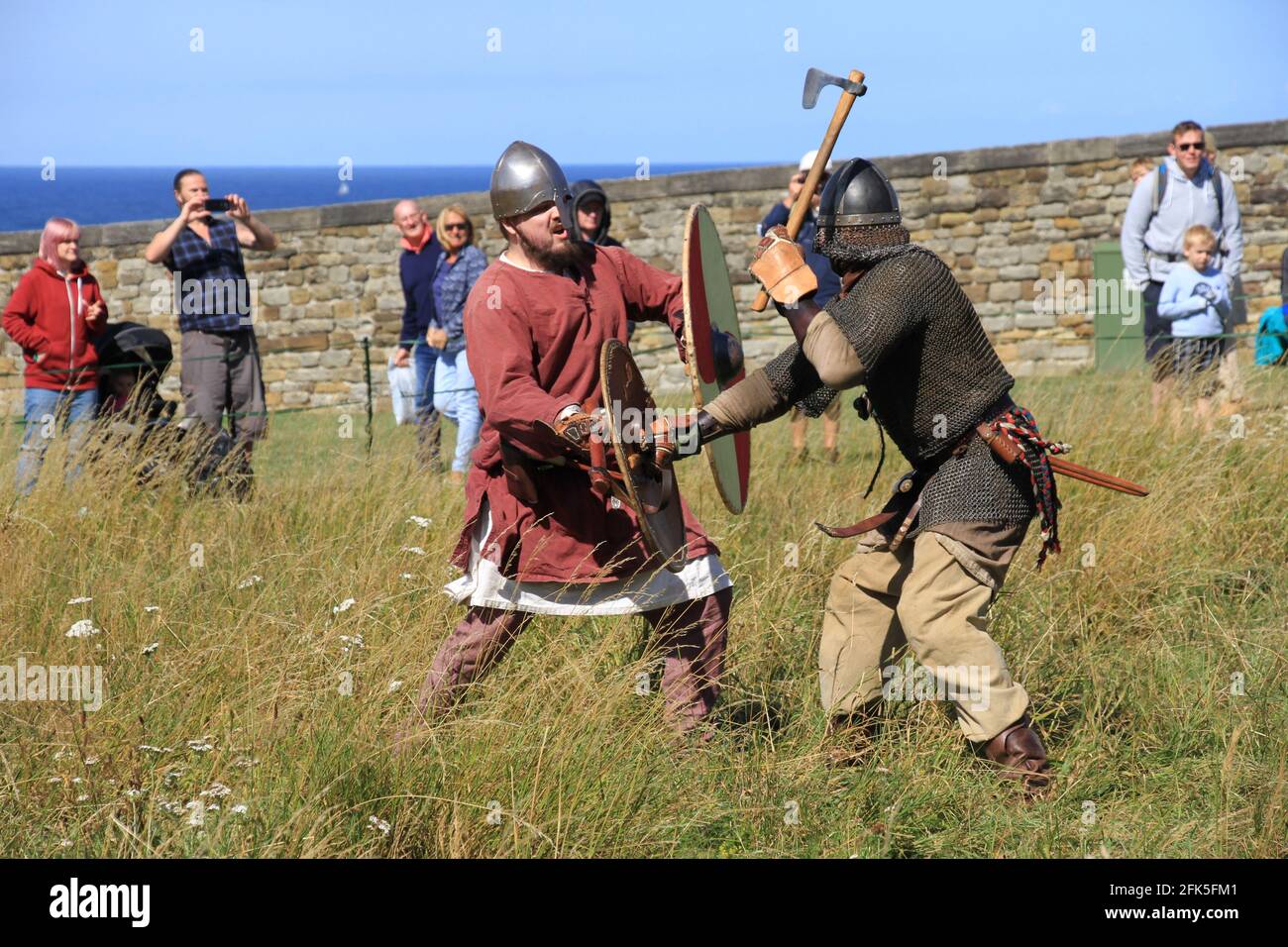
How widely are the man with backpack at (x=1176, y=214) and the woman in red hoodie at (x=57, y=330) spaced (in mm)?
5487

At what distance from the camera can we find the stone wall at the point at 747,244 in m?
13.3

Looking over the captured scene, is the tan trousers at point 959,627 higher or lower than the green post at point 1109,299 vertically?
lower

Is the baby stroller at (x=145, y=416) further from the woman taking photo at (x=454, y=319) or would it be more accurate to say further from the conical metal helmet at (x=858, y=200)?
the conical metal helmet at (x=858, y=200)

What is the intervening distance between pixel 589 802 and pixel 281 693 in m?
0.77

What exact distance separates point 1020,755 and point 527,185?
1.88 meters

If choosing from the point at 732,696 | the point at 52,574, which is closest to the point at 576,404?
the point at 732,696

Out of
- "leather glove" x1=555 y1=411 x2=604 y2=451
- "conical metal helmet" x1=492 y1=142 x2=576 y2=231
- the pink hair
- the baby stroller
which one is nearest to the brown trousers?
"leather glove" x1=555 y1=411 x2=604 y2=451

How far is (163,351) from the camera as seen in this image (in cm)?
720

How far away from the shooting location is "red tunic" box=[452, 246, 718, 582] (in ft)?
11.9

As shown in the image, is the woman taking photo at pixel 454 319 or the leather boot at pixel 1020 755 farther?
the woman taking photo at pixel 454 319

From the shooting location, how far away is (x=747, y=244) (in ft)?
45.0

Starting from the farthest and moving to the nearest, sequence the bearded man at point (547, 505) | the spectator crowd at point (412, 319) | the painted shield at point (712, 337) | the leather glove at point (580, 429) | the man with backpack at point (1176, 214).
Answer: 1. the man with backpack at point (1176, 214)
2. the spectator crowd at point (412, 319)
3. the bearded man at point (547, 505)
4. the painted shield at point (712, 337)
5. the leather glove at point (580, 429)

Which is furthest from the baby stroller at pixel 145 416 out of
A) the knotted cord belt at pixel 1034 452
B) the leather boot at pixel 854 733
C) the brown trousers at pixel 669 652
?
the knotted cord belt at pixel 1034 452

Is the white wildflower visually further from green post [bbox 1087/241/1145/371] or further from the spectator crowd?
green post [bbox 1087/241/1145/371]
